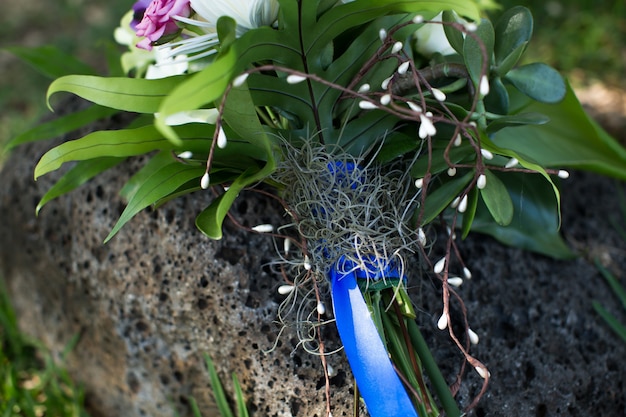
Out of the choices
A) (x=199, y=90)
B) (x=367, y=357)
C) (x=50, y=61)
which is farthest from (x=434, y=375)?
(x=50, y=61)

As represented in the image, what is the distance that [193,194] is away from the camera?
0.87m

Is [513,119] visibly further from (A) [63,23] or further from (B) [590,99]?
(A) [63,23]

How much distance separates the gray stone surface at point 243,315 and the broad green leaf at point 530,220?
0.07ft

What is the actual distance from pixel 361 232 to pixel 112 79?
314 mm

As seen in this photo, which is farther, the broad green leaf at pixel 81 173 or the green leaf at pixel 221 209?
the broad green leaf at pixel 81 173

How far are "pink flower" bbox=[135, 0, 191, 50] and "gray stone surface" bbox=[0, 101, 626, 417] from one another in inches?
10.2

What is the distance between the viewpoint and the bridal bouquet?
66cm

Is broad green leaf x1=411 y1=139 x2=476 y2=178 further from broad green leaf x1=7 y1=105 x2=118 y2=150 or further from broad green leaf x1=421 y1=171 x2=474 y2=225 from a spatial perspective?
broad green leaf x1=7 y1=105 x2=118 y2=150

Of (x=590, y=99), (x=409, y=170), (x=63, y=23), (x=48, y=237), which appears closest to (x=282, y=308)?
(x=409, y=170)

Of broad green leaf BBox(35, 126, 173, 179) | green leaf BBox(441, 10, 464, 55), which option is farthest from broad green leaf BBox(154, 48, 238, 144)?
green leaf BBox(441, 10, 464, 55)

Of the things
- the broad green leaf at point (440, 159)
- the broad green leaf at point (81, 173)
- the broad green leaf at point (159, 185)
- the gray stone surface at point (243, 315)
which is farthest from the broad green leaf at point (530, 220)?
the broad green leaf at point (81, 173)

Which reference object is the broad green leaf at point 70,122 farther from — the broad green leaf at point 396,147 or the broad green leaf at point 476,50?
the broad green leaf at point 476,50

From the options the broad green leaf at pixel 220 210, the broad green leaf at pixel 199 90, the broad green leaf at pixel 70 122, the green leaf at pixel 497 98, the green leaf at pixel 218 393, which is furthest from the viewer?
the broad green leaf at pixel 70 122

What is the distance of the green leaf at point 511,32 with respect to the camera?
0.72 meters
